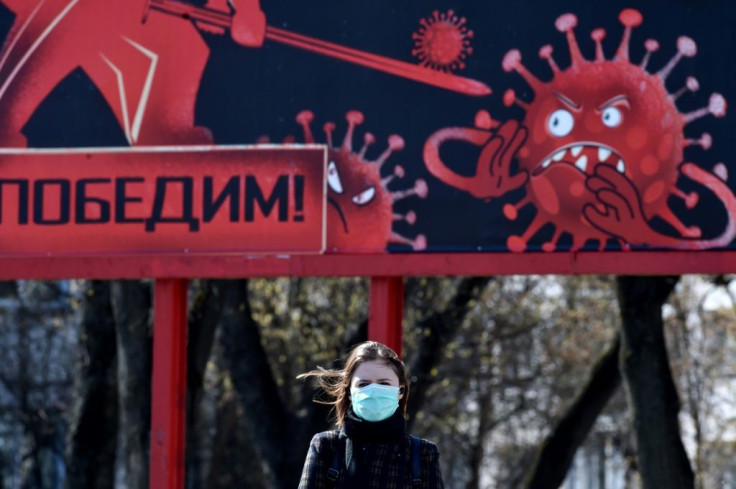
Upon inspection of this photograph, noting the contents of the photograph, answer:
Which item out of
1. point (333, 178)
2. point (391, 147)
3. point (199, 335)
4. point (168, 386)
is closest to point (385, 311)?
point (333, 178)

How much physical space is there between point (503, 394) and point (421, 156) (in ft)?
58.2

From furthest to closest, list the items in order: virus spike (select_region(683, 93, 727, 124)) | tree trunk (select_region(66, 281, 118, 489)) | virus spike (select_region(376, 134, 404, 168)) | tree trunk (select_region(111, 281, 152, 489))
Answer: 1. tree trunk (select_region(66, 281, 118, 489))
2. tree trunk (select_region(111, 281, 152, 489))
3. virus spike (select_region(376, 134, 404, 168))
4. virus spike (select_region(683, 93, 727, 124))

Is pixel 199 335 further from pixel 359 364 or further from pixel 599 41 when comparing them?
pixel 359 364

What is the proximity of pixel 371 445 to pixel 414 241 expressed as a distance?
4511 mm

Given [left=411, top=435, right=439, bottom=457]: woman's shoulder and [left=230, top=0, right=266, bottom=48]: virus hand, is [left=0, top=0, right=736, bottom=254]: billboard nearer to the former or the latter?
[left=230, top=0, right=266, bottom=48]: virus hand

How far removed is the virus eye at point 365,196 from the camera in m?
10.5

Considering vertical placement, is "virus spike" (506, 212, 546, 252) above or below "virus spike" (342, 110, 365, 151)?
below

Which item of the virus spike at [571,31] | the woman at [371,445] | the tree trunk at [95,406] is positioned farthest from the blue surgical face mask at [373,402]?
the tree trunk at [95,406]

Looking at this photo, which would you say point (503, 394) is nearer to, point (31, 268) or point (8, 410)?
point (8, 410)

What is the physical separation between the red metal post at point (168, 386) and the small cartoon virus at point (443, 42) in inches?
88.8

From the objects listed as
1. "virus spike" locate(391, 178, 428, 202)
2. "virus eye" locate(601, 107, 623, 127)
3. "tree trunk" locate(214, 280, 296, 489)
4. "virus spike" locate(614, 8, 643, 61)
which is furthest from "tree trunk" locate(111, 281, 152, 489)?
"virus spike" locate(614, 8, 643, 61)

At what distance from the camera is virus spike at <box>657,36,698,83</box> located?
10219 mm

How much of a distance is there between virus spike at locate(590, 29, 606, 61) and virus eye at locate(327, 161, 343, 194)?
1.83m

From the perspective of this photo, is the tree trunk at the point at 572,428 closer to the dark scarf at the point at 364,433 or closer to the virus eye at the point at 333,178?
the virus eye at the point at 333,178
